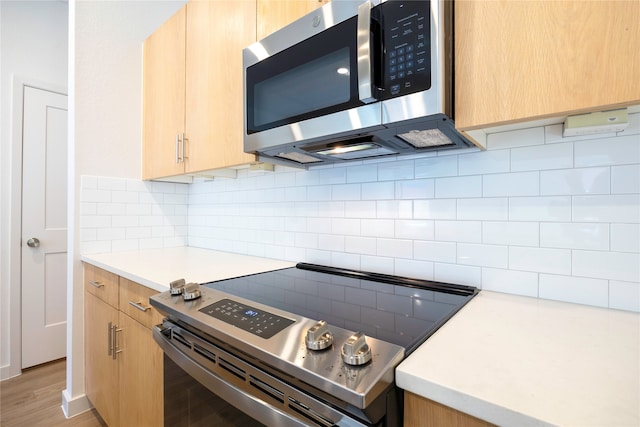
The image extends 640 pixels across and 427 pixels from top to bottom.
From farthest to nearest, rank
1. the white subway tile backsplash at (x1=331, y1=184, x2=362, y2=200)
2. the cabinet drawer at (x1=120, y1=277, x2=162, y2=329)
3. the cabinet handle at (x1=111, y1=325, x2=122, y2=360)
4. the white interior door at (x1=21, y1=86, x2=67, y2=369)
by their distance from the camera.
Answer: the white interior door at (x1=21, y1=86, x2=67, y2=369), the cabinet handle at (x1=111, y1=325, x2=122, y2=360), the white subway tile backsplash at (x1=331, y1=184, x2=362, y2=200), the cabinet drawer at (x1=120, y1=277, x2=162, y2=329)

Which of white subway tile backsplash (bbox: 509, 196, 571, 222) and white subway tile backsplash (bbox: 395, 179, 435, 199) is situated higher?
white subway tile backsplash (bbox: 395, 179, 435, 199)

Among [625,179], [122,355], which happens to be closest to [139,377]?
[122,355]

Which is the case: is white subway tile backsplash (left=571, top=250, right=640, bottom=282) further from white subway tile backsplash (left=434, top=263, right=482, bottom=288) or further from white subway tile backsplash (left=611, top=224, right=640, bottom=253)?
white subway tile backsplash (left=434, top=263, right=482, bottom=288)

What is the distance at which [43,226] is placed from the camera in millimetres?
2350

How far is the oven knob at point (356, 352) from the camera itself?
526 mm

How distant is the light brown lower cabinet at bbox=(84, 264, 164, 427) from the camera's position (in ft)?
3.86

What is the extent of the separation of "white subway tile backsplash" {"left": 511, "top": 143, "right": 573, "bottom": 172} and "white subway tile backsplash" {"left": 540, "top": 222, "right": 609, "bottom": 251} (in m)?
0.17

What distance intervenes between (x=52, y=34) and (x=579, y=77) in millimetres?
3355

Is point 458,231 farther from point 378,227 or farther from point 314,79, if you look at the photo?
point 314,79

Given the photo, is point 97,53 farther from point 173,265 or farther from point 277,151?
point 277,151

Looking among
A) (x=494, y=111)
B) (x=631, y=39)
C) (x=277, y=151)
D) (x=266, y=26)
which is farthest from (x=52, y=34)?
(x=631, y=39)

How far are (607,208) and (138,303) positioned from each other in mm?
1605

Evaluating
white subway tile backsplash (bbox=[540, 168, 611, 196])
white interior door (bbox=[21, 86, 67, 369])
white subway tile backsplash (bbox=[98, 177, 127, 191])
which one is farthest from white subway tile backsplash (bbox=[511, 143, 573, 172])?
white interior door (bbox=[21, 86, 67, 369])

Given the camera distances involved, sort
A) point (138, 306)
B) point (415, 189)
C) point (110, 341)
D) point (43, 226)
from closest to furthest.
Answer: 1. point (415, 189)
2. point (138, 306)
3. point (110, 341)
4. point (43, 226)
